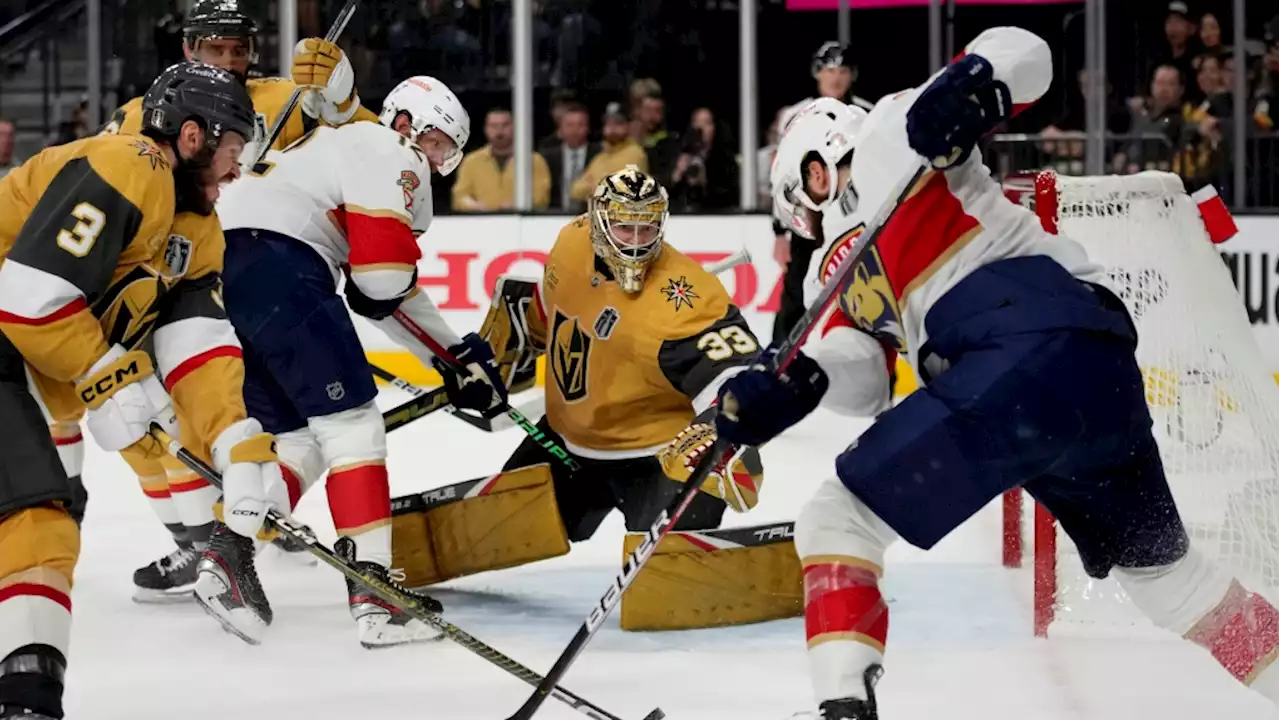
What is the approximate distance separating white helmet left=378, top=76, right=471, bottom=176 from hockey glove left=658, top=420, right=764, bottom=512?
797mm

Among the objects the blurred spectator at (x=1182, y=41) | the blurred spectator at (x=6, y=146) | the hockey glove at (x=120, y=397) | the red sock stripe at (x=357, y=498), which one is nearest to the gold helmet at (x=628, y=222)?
the red sock stripe at (x=357, y=498)

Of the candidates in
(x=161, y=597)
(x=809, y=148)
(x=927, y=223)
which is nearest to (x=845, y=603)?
(x=927, y=223)

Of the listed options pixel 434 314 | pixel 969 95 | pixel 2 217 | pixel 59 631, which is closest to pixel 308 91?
pixel 434 314

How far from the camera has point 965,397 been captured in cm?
241

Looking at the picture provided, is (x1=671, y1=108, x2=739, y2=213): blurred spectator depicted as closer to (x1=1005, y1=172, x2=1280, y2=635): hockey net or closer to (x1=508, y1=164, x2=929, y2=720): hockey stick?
(x1=1005, y1=172, x2=1280, y2=635): hockey net

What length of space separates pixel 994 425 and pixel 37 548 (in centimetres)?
→ 130

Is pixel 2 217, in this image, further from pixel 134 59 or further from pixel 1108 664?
pixel 134 59

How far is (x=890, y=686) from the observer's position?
10.7 ft

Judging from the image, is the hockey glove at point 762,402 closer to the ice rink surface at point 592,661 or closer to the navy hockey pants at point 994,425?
the navy hockey pants at point 994,425

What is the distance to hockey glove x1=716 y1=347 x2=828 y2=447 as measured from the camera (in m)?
2.51

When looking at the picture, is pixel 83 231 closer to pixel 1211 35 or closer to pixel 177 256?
pixel 177 256

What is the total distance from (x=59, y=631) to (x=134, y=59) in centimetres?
561

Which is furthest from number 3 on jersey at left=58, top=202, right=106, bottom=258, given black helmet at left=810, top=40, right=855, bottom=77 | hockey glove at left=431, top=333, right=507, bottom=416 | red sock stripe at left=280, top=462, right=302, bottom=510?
black helmet at left=810, top=40, right=855, bottom=77

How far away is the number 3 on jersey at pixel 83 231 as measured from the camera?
2674mm
